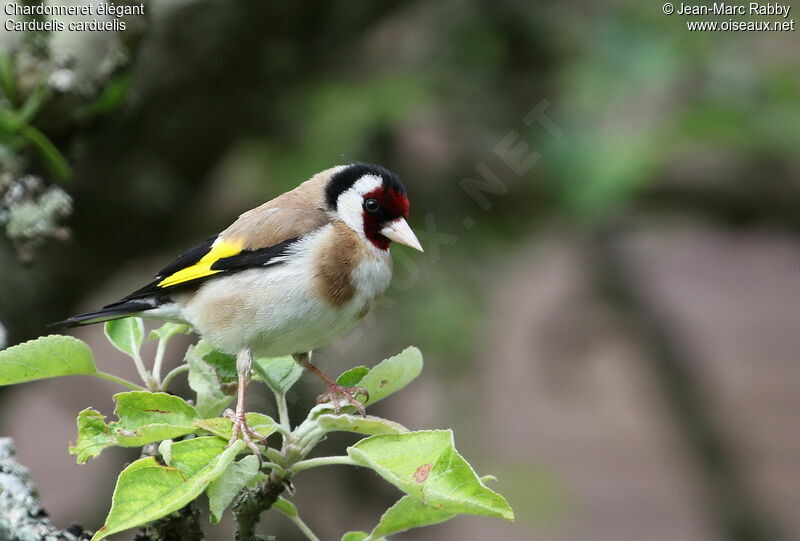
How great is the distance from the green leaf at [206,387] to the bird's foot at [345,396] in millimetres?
175

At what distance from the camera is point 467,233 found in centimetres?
398

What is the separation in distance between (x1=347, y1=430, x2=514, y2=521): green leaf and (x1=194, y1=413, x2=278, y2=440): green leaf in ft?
0.45

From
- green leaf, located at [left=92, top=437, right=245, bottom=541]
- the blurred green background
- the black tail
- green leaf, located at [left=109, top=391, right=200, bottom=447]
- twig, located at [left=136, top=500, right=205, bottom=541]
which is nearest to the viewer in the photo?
green leaf, located at [left=92, top=437, right=245, bottom=541]

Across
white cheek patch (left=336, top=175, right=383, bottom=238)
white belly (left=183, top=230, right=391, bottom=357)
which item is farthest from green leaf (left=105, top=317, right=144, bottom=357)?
white cheek patch (left=336, top=175, right=383, bottom=238)

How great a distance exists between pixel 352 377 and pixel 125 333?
0.43 metres

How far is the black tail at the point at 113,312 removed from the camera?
1.70 m

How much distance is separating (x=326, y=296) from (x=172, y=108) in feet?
5.91

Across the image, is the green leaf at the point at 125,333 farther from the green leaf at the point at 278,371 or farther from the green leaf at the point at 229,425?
the green leaf at the point at 229,425

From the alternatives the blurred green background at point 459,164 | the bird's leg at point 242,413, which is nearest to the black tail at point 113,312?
the bird's leg at point 242,413

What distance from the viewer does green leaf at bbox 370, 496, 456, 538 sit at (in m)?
1.41

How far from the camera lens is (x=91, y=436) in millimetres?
1370

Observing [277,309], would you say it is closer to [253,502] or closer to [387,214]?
[387,214]

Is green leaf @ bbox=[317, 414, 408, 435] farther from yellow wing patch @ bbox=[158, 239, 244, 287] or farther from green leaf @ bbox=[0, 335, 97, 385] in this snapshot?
yellow wing patch @ bbox=[158, 239, 244, 287]

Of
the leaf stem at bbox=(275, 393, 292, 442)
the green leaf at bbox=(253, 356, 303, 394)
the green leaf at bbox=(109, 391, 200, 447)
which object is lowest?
the green leaf at bbox=(253, 356, 303, 394)
